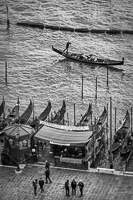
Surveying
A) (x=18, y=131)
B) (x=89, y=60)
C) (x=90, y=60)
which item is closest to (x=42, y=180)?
(x=18, y=131)

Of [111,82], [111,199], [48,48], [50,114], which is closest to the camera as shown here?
[111,199]

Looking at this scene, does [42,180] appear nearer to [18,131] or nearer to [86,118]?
[18,131]

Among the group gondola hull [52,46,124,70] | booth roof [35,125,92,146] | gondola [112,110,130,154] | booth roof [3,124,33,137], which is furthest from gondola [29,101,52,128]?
gondola hull [52,46,124,70]

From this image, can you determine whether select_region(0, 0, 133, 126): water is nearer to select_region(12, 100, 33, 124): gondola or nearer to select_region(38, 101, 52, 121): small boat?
select_region(12, 100, 33, 124): gondola

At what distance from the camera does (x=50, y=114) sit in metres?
131

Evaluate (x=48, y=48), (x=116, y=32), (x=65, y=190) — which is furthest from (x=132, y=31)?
(x=65, y=190)

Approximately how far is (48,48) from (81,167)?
5785cm

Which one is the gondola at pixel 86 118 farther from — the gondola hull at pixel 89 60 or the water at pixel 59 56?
the gondola hull at pixel 89 60

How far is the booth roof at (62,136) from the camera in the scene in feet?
357

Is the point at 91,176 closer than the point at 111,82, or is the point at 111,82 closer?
the point at 91,176

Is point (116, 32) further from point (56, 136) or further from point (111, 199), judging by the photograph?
point (111, 199)

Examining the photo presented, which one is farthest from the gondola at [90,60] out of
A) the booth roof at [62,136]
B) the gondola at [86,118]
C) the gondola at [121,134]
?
the booth roof at [62,136]

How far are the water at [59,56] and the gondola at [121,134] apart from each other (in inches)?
477

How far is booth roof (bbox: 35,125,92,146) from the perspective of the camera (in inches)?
4289
